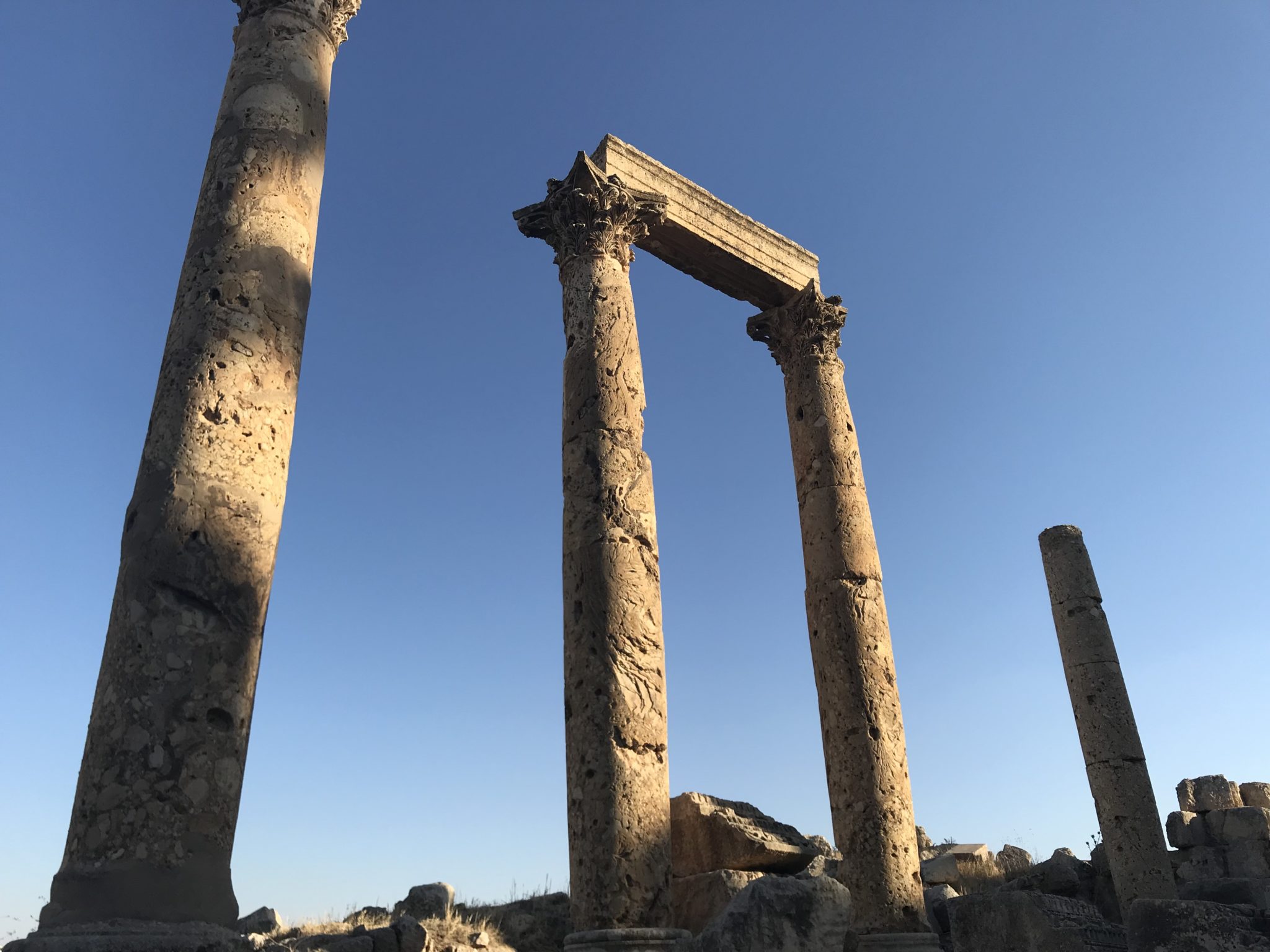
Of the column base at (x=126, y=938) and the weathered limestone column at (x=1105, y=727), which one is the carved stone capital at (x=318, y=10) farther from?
the weathered limestone column at (x=1105, y=727)

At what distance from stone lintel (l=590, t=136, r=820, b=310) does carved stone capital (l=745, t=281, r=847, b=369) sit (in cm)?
23

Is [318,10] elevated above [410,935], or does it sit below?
above

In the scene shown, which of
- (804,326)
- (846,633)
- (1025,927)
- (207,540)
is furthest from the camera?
(804,326)

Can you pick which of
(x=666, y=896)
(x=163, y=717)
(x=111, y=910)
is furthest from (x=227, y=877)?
(x=666, y=896)

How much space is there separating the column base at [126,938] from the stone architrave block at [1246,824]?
17.6 metres

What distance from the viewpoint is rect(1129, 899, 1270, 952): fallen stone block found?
588cm

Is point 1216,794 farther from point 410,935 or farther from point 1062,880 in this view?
point 410,935

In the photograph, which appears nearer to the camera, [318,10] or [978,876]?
[318,10]

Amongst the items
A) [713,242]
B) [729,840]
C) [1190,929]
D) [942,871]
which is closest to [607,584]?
[729,840]

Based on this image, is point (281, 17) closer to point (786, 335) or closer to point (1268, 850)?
point (786, 335)

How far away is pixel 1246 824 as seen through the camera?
16.4m

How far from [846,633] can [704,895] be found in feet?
11.2

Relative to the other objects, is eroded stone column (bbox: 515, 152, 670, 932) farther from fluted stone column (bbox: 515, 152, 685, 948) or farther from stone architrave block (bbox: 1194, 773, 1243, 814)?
stone architrave block (bbox: 1194, 773, 1243, 814)

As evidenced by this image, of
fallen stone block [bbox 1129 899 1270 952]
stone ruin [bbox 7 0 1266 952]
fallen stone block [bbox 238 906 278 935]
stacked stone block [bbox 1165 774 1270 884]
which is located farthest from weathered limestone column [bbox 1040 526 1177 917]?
fallen stone block [bbox 238 906 278 935]
